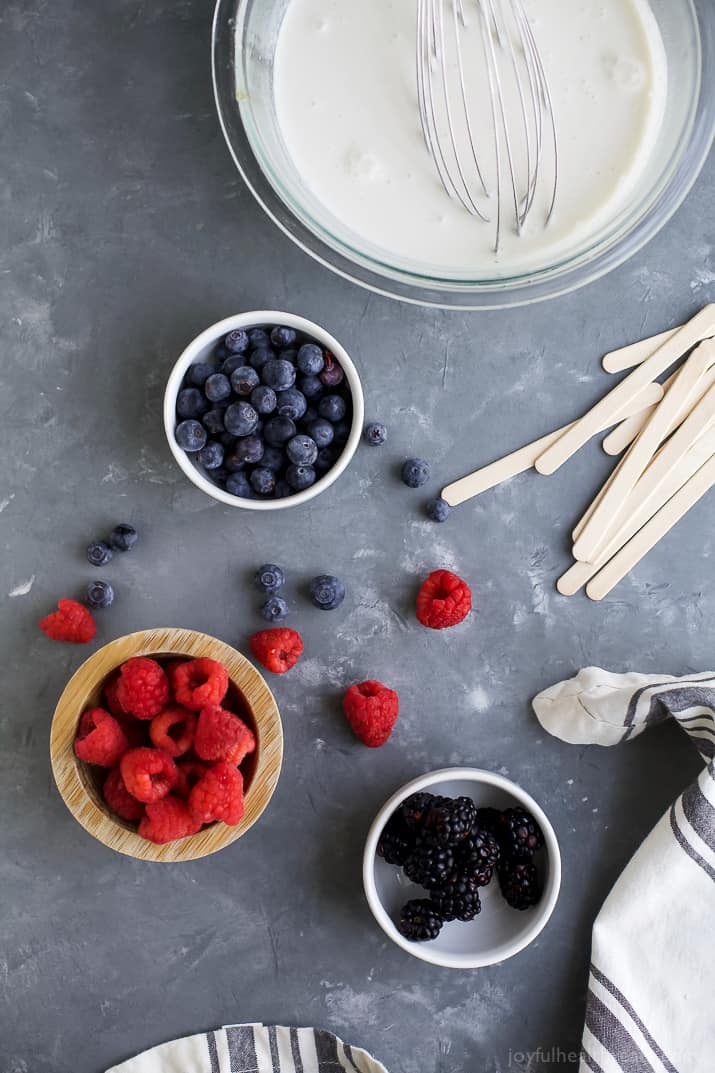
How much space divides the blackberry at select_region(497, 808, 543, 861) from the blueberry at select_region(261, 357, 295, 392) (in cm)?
78

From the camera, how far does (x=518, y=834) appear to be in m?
1.51

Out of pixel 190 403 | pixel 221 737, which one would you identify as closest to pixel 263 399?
pixel 190 403

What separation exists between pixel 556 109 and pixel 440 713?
99 centimetres

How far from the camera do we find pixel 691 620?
65.9 inches

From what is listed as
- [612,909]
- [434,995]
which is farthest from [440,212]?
[434,995]

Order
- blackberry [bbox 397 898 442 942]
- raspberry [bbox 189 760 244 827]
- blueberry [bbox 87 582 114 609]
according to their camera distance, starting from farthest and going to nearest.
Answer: blueberry [bbox 87 582 114 609], blackberry [bbox 397 898 442 942], raspberry [bbox 189 760 244 827]

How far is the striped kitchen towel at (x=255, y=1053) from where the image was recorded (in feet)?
5.28

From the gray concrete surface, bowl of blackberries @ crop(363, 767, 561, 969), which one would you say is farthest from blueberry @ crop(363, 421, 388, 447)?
bowl of blackberries @ crop(363, 767, 561, 969)

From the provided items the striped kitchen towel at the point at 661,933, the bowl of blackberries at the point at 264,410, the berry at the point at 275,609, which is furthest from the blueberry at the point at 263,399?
the striped kitchen towel at the point at 661,933

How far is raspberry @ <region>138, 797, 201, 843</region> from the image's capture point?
1.38 meters

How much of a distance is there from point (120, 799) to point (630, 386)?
42.5 inches

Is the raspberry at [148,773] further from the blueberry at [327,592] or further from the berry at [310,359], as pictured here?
the berry at [310,359]

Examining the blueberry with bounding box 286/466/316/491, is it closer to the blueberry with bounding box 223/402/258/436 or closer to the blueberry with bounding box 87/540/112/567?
the blueberry with bounding box 223/402/258/436

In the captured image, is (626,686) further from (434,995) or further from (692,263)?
(692,263)
